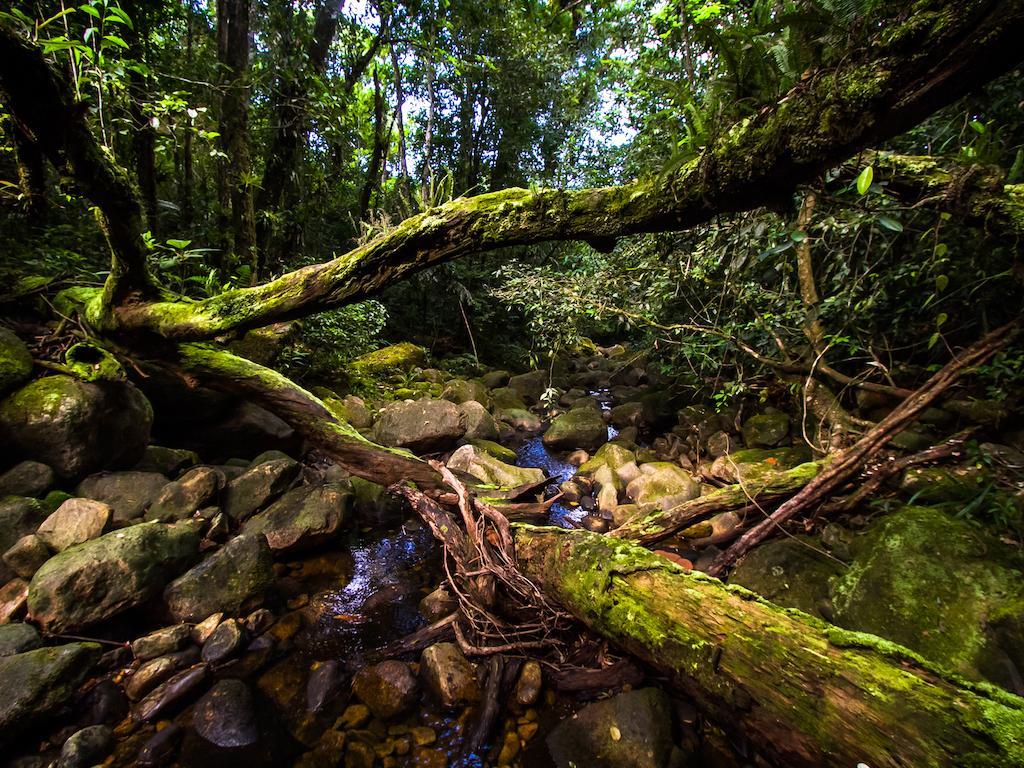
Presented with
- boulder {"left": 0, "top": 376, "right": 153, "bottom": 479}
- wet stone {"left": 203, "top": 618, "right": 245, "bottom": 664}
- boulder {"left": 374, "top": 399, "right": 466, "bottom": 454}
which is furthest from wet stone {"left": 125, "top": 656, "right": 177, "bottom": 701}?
boulder {"left": 374, "top": 399, "right": 466, "bottom": 454}

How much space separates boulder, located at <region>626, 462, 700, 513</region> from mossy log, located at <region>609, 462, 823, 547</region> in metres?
0.94

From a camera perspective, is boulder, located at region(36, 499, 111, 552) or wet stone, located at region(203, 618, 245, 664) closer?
wet stone, located at region(203, 618, 245, 664)

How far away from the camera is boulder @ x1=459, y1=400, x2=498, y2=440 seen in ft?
25.5

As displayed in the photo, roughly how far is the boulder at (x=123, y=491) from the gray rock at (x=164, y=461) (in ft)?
1.10

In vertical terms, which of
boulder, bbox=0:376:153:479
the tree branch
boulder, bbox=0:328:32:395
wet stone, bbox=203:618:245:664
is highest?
the tree branch

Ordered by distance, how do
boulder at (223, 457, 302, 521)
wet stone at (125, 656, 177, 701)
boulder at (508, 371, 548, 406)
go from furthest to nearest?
boulder at (508, 371, 548, 406)
boulder at (223, 457, 302, 521)
wet stone at (125, 656, 177, 701)

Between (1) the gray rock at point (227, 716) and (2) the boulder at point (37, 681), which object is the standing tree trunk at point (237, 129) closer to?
(2) the boulder at point (37, 681)

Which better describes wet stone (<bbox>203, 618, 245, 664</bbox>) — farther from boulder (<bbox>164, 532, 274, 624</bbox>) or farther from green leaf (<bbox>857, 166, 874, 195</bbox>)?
green leaf (<bbox>857, 166, 874, 195</bbox>)

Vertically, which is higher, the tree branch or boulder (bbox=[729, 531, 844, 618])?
the tree branch

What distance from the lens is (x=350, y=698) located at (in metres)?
3.06

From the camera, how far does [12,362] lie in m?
3.96

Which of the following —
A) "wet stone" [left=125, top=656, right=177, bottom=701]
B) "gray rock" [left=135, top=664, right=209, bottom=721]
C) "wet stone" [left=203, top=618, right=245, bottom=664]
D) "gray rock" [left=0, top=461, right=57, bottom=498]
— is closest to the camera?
"gray rock" [left=135, top=664, right=209, bottom=721]

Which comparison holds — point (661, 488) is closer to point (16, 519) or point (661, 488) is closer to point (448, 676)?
point (448, 676)

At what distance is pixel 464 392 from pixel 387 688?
262 inches
